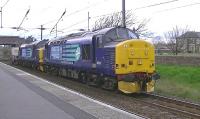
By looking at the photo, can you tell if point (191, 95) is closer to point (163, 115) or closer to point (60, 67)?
point (163, 115)

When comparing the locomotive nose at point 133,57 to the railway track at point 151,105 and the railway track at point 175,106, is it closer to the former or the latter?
the railway track at point 151,105

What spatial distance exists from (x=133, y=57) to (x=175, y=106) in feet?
12.5

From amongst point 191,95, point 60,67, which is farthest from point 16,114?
point 60,67

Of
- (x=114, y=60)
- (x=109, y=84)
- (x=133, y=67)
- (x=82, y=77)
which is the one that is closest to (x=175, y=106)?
(x=133, y=67)

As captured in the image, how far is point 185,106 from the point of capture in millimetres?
16797

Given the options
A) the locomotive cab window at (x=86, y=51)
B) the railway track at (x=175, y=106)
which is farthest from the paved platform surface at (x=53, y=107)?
the locomotive cab window at (x=86, y=51)

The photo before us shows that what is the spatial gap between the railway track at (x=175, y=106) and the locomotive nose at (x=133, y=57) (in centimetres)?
136

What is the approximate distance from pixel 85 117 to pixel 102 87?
32.3 ft

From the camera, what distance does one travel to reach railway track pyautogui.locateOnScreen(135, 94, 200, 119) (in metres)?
14.6

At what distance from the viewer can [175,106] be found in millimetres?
16828

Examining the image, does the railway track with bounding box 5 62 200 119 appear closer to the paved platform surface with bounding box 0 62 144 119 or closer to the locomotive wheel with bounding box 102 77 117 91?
the locomotive wheel with bounding box 102 77 117 91

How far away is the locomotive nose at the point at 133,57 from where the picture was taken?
64.5 ft

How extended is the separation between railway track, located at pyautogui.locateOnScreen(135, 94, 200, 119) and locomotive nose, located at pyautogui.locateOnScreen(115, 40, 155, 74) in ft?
4.45

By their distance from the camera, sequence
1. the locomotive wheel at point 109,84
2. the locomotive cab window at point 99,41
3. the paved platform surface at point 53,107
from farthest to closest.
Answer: the locomotive cab window at point 99,41
the locomotive wheel at point 109,84
the paved platform surface at point 53,107
